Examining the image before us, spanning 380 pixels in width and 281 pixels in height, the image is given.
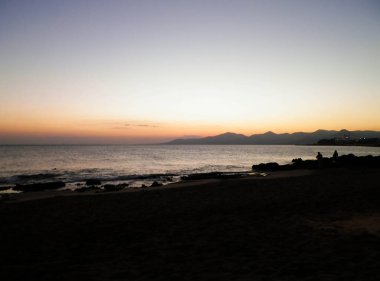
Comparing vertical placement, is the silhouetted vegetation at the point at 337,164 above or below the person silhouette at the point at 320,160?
below

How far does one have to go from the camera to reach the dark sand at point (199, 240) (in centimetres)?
568

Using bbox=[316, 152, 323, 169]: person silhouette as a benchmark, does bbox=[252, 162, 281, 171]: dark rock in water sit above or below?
below

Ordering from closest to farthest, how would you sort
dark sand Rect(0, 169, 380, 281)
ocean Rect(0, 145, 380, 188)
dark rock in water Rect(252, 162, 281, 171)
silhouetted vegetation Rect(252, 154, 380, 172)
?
dark sand Rect(0, 169, 380, 281) < ocean Rect(0, 145, 380, 188) < silhouetted vegetation Rect(252, 154, 380, 172) < dark rock in water Rect(252, 162, 281, 171)

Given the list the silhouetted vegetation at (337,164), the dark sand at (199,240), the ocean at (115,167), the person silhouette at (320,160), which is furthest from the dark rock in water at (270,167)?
the dark sand at (199,240)

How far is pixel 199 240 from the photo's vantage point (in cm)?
770

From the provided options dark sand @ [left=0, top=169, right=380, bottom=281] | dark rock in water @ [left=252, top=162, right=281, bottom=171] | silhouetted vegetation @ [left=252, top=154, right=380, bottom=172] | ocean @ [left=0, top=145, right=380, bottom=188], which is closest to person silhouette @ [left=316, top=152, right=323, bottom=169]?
silhouetted vegetation @ [left=252, top=154, right=380, bottom=172]

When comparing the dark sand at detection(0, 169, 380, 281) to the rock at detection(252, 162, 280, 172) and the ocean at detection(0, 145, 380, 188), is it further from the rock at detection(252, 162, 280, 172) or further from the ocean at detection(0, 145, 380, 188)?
the rock at detection(252, 162, 280, 172)

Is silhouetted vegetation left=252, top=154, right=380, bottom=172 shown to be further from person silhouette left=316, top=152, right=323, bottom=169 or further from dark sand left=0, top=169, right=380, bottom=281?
dark sand left=0, top=169, right=380, bottom=281

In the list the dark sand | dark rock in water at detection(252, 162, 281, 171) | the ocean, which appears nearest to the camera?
the dark sand

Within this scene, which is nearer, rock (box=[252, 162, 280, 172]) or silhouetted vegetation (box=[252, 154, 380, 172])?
silhouetted vegetation (box=[252, 154, 380, 172])

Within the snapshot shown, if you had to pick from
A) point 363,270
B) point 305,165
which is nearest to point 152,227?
point 363,270

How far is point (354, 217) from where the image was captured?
9328 millimetres

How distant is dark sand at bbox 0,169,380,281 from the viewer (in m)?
5.68

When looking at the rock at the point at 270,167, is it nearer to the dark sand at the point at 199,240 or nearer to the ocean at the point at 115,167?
the ocean at the point at 115,167
